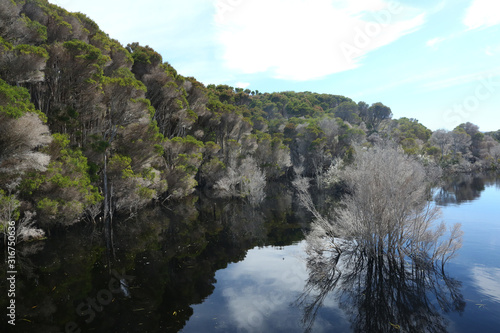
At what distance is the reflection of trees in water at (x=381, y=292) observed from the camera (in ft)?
24.7

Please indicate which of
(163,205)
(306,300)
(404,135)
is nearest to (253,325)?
(306,300)

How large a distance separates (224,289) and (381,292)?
5257 millimetres

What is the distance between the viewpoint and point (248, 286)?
1001 centimetres

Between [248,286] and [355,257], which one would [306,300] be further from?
[355,257]

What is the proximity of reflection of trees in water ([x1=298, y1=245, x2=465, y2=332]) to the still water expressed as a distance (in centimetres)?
5

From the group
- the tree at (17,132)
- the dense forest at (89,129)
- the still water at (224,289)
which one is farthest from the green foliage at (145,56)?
the still water at (224,289)

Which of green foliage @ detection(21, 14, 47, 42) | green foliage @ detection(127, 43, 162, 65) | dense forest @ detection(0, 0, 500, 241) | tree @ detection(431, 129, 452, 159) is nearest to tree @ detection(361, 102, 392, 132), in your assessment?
tree @ detection(431, 129, 452, 159)

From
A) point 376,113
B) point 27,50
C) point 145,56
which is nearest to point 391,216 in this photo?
point 27,50

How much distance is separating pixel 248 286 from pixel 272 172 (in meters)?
36.1

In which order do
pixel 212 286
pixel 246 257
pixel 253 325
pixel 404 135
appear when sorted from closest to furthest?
pixel 253 325
pixel 212 286
pixel 246 257
pixel 404 135

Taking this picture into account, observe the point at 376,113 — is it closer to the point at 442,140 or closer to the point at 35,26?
the point at 442,140

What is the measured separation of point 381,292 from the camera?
920 centimetres

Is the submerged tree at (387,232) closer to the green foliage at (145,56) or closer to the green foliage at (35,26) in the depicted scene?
the green foliage at (35,26)

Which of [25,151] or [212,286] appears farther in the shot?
[25,151]
